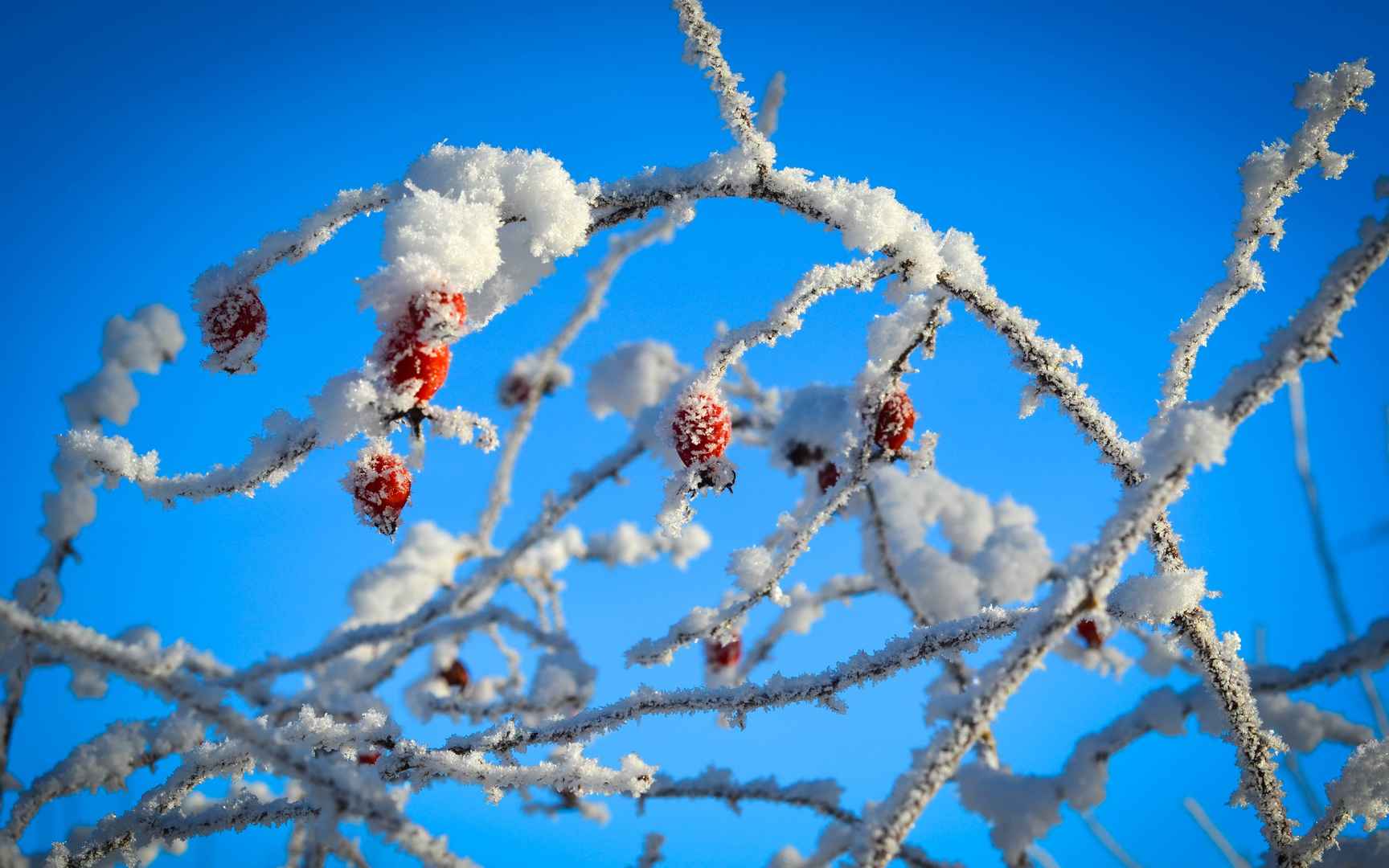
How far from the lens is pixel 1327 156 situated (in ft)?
3.28

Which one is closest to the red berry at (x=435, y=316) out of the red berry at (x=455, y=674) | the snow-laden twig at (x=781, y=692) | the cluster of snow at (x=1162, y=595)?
the snow-laden twig at (x=781, y=692)

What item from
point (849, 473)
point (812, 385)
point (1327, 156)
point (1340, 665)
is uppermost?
point (812, 385)

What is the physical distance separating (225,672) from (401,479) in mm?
1656

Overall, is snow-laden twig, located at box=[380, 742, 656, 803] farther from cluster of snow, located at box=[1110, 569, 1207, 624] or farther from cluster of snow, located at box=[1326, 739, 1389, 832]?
cluster of snow, located at box=[1326, 739, 1389, 832]

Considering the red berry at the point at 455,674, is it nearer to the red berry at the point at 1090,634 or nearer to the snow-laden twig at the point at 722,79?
the red berry at the point at 1090,634

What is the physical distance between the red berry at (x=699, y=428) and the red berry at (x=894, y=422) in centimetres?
26

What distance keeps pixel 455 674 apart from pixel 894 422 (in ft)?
9.95

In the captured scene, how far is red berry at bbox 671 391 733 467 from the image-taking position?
3.27 ft

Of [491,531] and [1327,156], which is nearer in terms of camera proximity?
[1327,156]

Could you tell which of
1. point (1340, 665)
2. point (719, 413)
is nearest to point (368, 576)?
point (719, 413)

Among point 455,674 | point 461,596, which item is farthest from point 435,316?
point 455,674

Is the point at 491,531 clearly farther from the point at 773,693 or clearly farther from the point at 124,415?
the point at 773,693

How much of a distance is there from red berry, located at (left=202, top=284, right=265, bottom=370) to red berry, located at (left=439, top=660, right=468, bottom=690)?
2.80 metres

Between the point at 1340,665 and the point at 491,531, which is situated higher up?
the point at 491,531
